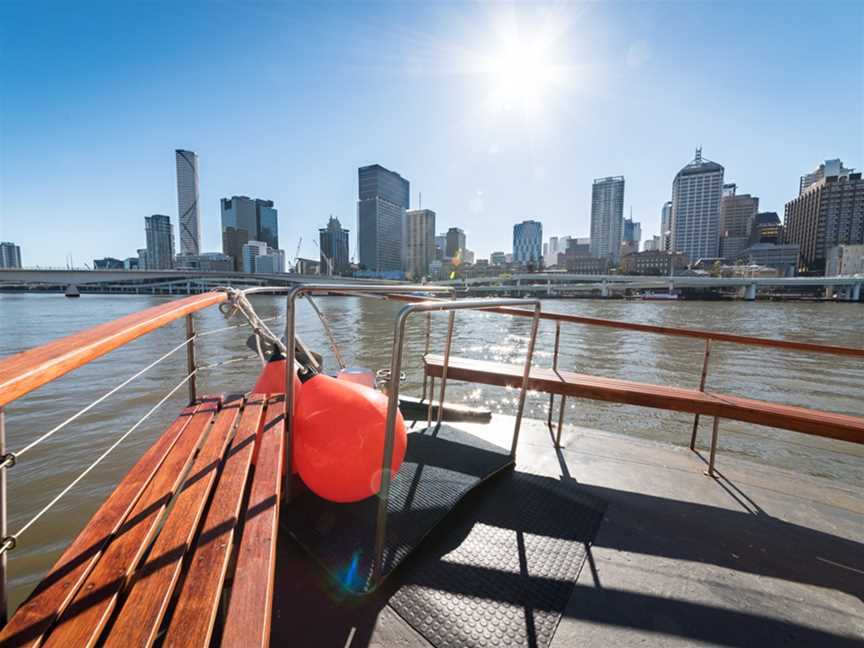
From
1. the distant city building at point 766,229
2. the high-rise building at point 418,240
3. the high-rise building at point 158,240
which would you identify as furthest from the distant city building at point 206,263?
the distant city building at point 766,229

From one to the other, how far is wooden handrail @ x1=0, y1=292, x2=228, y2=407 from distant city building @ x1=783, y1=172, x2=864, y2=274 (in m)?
136

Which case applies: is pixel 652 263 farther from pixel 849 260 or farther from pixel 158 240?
pixel 158 240

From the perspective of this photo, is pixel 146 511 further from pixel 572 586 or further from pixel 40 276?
pixel 40 276

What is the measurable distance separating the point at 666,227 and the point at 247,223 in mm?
170145

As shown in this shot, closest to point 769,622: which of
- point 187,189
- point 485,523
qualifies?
point 485,523

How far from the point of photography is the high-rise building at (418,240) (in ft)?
472

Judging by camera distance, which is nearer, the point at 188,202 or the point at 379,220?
the point at 379,220

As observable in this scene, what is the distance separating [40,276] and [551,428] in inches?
2333

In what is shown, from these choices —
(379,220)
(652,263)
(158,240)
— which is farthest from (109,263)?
(652,263)

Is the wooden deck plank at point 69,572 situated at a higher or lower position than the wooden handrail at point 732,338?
lower

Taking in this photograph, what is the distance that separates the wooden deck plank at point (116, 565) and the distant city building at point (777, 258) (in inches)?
5302

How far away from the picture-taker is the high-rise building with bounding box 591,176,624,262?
171 m

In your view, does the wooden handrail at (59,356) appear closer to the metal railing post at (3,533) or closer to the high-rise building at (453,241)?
the metal railing post at (3,533)

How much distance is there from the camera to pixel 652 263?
113m
